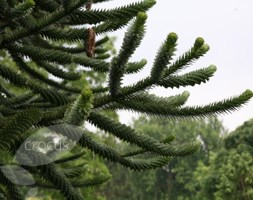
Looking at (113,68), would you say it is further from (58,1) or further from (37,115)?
(58,1)

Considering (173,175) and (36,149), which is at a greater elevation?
(173,175)

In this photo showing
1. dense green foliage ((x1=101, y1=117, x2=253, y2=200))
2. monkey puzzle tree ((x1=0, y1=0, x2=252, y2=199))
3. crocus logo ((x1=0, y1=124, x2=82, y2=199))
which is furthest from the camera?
dense green foliage ((x1=101, y1=117, x2=253, y2=200))

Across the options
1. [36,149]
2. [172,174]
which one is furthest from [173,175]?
[36,149]

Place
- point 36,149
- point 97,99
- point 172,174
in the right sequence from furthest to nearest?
point 172,174, point 36,149, point 97,99

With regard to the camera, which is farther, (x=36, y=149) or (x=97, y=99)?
(x=36, y=149)

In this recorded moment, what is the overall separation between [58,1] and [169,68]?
6.38 ft

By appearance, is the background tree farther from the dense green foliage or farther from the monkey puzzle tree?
the monkey puzzle tree

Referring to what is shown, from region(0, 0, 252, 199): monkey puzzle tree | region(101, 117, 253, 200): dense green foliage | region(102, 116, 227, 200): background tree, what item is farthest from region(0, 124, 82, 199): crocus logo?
region(102, 116, 227, 200): background tree

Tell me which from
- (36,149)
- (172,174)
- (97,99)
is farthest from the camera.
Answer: (172,174)

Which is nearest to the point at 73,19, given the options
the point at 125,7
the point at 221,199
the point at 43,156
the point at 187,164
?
the point at 125,7

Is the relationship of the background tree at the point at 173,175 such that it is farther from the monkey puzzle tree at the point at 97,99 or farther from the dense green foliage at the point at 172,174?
the monkey puzzle tree at the point at 97,99

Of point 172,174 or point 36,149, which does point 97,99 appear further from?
point 172,174

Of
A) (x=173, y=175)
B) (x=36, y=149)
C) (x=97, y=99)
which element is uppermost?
(x=173, y=175)

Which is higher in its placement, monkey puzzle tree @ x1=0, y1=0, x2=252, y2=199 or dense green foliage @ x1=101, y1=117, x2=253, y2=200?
dense green foliage @ x1=101, y1=117, x2=253, y2=200
